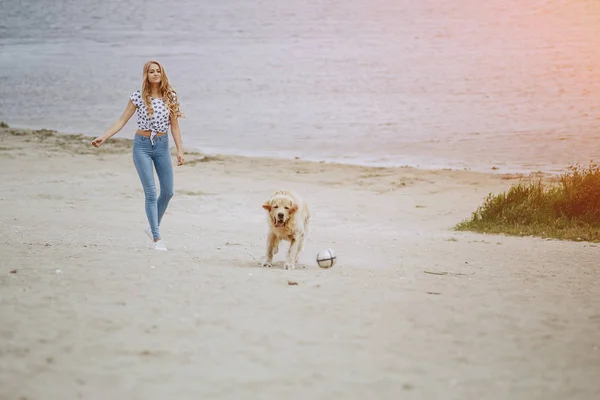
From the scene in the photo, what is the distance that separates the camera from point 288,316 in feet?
20.0

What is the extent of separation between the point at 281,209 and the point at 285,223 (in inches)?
8.1

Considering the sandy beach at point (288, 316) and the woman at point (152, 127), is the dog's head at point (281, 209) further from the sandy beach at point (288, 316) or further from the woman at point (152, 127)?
the woman at point (152, 127)

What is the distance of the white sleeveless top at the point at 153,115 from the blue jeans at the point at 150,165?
0.11m

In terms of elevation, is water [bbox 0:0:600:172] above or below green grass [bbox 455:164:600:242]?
above

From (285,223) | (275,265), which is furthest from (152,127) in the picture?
(275,265)

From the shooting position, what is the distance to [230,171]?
20.3m

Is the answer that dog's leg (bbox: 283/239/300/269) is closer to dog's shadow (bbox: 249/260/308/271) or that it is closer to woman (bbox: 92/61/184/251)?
dog's shadow (bbox: 249/260/308/271)

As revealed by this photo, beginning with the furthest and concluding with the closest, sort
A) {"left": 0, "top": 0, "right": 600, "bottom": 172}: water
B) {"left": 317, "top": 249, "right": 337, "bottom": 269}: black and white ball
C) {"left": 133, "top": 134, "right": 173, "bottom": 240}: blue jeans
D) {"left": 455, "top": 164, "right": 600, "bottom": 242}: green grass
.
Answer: {"left": 0, "top": 0, "right": 600, "bottom": 172}: water < {"left": 455, "top": 164, "right": 600, "bottom": 242}: green grass < {"left": 133, "top": 134, "right": 173, "bottom": 240}: blue jeans < {"left": 317, "top": 249, "right": 337, "bottom": 269}: black and white ball

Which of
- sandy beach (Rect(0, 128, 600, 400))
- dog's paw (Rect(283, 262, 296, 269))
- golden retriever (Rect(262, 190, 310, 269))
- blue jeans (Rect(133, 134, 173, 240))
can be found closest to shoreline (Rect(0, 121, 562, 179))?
sandy beach (Rect(0, 128, 600, 400))

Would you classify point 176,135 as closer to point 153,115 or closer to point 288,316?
point 153,115

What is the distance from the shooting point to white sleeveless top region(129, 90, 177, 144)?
8.98 metres

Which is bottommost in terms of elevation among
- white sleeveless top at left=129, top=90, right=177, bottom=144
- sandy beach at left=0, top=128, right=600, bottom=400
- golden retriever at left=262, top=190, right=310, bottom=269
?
sandy beach at left=0, top=128, right=600, bottom=400

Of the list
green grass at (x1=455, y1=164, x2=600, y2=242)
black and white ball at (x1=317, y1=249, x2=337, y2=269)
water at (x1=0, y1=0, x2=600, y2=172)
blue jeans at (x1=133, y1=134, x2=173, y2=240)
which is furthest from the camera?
water at (x1=0, y1=0, x2=600, y2=172)

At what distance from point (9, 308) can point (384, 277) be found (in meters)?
3.43
